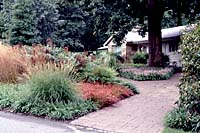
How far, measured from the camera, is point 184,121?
28.0ft

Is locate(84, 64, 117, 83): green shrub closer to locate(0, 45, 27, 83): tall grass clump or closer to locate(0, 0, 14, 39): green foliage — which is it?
locate(0, 45, 27, 83): tall grass clump

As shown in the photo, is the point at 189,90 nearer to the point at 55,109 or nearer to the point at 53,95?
the point at 55,109

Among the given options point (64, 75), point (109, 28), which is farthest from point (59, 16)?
point (64, 75)

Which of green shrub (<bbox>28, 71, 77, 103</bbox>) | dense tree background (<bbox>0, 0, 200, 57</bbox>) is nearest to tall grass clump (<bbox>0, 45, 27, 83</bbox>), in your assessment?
green shrub (<bbox>28, 71, 77, 103</bbox>)

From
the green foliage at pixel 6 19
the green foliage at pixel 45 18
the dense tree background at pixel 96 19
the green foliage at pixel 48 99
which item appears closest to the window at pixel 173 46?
the dense tree background at pixel 96 19

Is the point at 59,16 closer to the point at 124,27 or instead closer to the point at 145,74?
the point at 124,27

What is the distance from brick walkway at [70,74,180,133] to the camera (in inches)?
341

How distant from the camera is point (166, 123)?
879 cm

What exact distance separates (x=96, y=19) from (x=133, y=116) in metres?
17.8

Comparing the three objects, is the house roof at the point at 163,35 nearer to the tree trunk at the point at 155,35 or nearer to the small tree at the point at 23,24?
the tree trunk at the point at 155,35

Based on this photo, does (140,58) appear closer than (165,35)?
Yes

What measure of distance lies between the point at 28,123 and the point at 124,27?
58.5 ft

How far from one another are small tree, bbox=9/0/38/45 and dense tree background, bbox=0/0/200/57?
3.8 inches

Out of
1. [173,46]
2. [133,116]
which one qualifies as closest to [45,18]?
[173,46]
